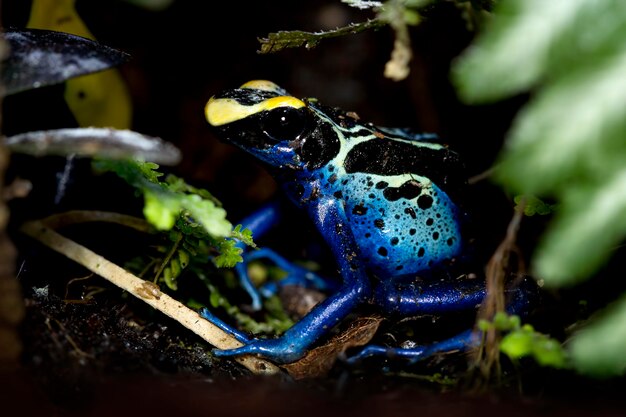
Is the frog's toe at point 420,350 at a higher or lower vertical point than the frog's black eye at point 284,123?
lower

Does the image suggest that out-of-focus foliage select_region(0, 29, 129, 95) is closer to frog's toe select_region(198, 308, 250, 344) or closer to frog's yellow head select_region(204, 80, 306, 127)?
frog's yellow head select_region(204, 80, 306, 127)

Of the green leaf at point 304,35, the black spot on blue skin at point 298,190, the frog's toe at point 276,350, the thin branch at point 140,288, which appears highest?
the green leaf at point 304,35

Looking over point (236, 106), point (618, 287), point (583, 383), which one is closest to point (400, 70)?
point (236, 106)

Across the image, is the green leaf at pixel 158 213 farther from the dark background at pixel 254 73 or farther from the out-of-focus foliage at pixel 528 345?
the dark background at pixel 254 73

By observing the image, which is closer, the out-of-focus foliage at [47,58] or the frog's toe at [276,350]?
the out-of-focus foliage at [47,58]

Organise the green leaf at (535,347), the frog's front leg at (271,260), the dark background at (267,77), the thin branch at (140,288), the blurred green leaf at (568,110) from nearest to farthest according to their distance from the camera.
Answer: the blurred green leaf at (568,110) → the green leaf at (535,347) → the thin branch at (140,288) → the frog's front leg at (271,260) → the dark background at (267,77)

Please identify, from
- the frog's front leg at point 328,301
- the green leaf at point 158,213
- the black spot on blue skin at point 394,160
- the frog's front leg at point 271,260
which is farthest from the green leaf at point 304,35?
the frog's front leg at point 271,260

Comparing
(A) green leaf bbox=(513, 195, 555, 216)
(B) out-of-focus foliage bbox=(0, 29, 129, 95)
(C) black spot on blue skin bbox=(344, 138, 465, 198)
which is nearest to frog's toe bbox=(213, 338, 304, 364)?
(C) black spot on blue skin bbox=(344, 138, 465, 198)

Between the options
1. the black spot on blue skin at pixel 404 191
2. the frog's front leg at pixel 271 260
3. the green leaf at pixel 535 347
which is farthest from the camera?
the frog's front leg at pixel 271 260

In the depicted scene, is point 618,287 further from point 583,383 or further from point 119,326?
point 119,326
